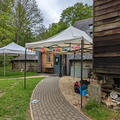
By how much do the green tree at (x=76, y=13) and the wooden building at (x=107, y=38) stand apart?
53.3ft

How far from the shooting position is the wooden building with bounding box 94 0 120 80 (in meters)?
3.10

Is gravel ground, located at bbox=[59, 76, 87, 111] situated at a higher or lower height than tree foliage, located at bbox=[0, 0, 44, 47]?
lower

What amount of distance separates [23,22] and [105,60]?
16.7 m

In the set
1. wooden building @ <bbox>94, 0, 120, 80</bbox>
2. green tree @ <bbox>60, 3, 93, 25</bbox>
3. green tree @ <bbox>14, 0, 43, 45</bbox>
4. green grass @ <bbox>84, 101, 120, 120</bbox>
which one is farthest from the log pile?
green tree @ <bbox>60, 3, 93, 25</bbox>

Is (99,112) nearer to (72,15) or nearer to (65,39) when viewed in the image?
(65,39)

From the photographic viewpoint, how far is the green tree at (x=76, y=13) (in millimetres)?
18734

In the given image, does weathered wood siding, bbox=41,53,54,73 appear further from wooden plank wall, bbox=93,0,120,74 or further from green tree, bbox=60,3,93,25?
green tree, bbox=60,3,93,25

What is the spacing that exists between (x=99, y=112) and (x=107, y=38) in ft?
6.82

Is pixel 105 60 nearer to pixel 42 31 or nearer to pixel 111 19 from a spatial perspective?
pixel 111 19

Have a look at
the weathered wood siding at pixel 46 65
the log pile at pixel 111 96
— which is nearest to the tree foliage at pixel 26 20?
the weathered wood siding at pixel 46 65

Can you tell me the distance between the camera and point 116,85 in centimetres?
346

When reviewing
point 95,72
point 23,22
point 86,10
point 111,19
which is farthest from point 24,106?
point 86,10

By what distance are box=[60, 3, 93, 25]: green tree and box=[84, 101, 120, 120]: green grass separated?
17.7 meters

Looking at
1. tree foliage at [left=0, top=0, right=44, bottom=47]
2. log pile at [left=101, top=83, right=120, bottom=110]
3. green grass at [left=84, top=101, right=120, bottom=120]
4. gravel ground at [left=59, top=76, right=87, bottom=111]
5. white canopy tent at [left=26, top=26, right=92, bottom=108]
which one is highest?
tree foliage at [left=0, top=0, right=44, bottom=47]
